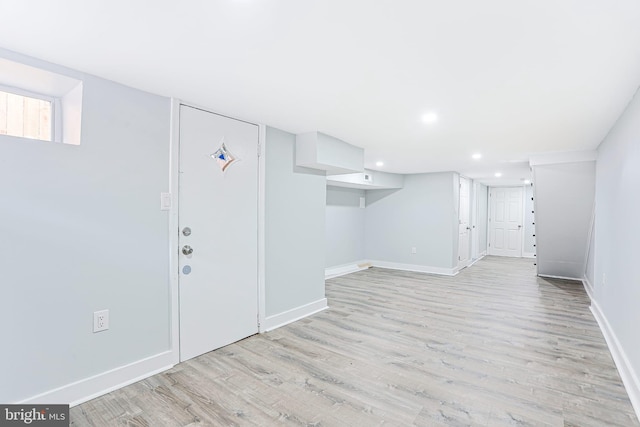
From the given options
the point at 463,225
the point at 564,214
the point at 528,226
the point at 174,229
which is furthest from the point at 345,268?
the point at 528,226

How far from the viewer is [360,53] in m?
1.81

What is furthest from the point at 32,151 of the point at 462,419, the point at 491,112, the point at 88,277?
the point at 491,112

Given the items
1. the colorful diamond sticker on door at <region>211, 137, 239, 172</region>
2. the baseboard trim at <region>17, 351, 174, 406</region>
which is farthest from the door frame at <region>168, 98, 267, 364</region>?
the colorful diamond sticker on door at <region>211, 137, 239, 172</region>

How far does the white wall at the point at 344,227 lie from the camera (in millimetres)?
6484

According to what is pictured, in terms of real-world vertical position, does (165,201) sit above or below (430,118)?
below

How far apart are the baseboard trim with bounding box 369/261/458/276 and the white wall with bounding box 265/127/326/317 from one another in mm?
3513

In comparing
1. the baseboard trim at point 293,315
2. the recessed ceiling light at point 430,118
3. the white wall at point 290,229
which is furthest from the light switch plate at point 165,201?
the recessed ceiling light at point 430,118

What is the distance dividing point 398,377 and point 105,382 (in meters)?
2.15

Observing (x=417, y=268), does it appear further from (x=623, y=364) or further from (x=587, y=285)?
(x=623, y=364)

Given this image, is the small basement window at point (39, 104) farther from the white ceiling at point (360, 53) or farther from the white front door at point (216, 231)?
the white front door at point (216, 231)

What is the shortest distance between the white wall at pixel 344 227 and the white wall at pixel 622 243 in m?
4.13

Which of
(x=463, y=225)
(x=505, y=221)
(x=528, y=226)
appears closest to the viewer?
(x=463, y=225)

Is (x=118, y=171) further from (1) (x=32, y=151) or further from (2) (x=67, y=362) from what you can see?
(2) (x=67, y=362)

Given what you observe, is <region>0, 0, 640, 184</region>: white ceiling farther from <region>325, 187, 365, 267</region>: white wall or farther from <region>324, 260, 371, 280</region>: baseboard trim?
<region>324, 260, 371, 280</region>: baseboard trim
